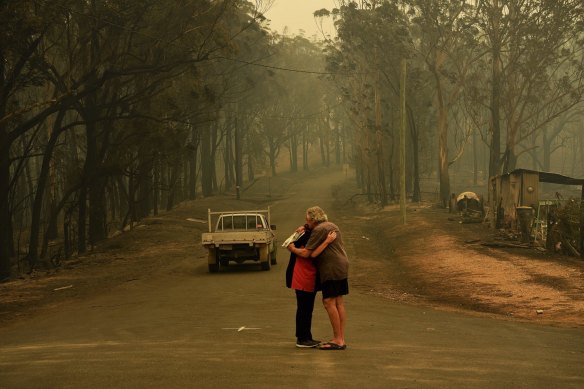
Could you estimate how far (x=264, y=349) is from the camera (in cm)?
1124

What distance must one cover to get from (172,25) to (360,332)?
81.5ft

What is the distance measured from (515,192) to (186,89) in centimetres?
1711

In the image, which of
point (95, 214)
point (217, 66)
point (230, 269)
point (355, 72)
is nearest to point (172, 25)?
point (95, 214)

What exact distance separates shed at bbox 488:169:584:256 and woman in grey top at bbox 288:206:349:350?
25572mm

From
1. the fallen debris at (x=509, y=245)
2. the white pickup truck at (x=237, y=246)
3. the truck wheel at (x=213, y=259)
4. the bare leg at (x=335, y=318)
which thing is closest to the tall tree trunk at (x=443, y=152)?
the fallen debris at (x=509, y=245)

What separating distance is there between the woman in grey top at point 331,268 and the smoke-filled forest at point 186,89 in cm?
1510

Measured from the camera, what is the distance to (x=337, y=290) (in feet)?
37.0

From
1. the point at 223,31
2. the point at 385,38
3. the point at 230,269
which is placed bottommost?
the point at 230,269

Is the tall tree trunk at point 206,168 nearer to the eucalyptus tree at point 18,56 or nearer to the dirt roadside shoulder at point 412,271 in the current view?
the dirt roadside shoulder at point 412,271

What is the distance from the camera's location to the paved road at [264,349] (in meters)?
9.12

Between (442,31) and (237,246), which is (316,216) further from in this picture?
(442,31)

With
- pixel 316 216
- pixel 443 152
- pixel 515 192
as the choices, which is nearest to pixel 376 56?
pixel 443 152

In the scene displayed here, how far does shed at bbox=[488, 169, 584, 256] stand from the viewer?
3666 centimetres

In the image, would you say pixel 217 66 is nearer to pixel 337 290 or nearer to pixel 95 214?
pixel 95 214
